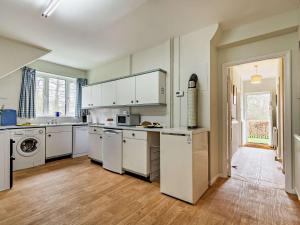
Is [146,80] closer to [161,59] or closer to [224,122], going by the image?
[161,59]

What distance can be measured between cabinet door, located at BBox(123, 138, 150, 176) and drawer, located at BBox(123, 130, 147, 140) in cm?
6

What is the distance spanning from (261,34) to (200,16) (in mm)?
966

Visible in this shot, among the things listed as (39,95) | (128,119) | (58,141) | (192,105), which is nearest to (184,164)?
(192,105)

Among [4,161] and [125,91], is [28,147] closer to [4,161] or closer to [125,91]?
[4,161]

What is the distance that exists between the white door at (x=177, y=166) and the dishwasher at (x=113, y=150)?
1.07 meters

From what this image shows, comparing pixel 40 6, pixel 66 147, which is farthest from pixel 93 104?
pixel 40 6

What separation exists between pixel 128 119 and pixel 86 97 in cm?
196

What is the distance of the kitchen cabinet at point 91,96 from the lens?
4255 mm

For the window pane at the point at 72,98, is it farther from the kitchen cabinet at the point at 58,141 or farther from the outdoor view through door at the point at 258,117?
the outdoor view through door at the point at 258,117

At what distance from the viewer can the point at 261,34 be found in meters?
2.39

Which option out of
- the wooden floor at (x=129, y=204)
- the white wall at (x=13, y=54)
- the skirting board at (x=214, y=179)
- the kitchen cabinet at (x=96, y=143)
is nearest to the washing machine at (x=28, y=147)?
the wooden floor at (x=129, y=204)

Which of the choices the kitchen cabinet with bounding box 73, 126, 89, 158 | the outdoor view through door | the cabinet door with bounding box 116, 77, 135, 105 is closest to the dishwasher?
the cabinet door with bounding box 116, 77, 135, 105

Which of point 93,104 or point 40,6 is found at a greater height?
point 40,6

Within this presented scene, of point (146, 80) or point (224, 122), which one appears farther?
point (146, 80)
